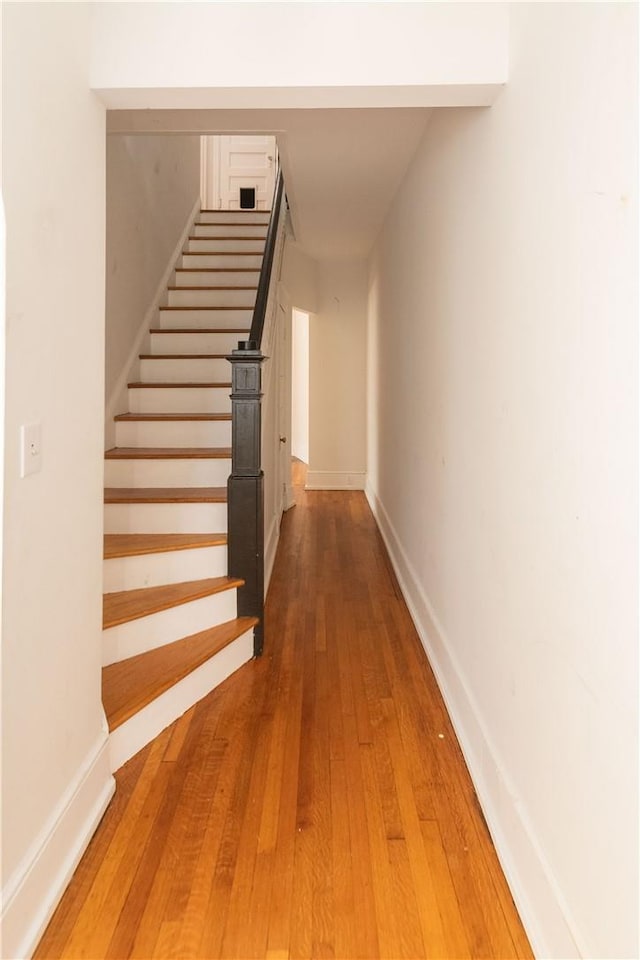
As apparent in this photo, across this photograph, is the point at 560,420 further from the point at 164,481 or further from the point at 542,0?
the point at 164,481

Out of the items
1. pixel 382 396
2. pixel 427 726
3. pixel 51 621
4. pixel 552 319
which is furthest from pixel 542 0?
pixel 382 396

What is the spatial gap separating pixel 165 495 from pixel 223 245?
3487mm

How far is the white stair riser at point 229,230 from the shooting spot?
6.20m

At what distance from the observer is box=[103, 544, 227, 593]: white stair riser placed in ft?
9.40

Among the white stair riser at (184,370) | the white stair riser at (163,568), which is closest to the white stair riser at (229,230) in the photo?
the white stair riser at (184,370)

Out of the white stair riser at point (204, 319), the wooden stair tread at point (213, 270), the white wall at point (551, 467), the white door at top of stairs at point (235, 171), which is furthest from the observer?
the white door at top of stairs at point (235, 171)

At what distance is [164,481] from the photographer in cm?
361

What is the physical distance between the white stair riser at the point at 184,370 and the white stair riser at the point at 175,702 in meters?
2.06

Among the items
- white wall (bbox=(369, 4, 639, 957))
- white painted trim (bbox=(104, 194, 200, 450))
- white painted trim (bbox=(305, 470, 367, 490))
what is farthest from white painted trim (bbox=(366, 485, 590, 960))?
white painted trim (bbox=(305, 470, 367, 490))

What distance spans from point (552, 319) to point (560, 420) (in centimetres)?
23

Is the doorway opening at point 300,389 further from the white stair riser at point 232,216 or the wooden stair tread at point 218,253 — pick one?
the wooden stair tread at point 218,253

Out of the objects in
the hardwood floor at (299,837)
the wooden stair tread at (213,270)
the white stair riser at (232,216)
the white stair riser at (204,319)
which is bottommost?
the hardwood floor at (299,837)

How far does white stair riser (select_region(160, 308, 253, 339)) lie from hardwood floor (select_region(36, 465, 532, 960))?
9.26 ft

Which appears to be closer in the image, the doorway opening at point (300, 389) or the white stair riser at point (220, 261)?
the white stair riser at point (220, 261)
